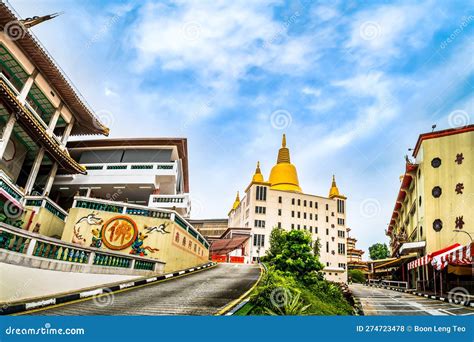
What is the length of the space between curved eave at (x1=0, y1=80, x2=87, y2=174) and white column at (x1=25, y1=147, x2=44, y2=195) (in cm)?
36

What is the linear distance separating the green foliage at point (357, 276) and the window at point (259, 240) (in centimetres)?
1113

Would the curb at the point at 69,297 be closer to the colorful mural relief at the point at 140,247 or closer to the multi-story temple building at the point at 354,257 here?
the colorful mural relief at the point at 140,247

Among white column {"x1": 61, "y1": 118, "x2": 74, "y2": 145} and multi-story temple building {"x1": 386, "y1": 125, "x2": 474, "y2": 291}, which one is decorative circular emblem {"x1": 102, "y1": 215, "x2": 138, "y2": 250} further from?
multi-story temple building {"x1": 386, "y1": 125, "x2": 474, "y2": 291}

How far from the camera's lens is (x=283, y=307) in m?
6.19

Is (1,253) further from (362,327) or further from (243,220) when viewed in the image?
(243,220)

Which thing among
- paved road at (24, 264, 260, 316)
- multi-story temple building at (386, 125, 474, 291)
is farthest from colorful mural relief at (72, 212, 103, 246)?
multi-story temple building at (386, 125, 474, 291)

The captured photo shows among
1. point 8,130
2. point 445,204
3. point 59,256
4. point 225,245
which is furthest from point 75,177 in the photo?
point 225,245

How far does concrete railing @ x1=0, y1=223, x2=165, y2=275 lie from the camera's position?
5.91 meters

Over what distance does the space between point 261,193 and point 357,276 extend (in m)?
14.7

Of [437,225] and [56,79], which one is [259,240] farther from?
[56,79]

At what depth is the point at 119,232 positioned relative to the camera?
8930mm

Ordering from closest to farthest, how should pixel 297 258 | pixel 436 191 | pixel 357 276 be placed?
pixel 297 258 < pixel 436 191 < pixel 357 276

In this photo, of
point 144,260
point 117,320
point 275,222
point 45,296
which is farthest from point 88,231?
point 275,222

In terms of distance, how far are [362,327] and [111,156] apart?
377 inches
